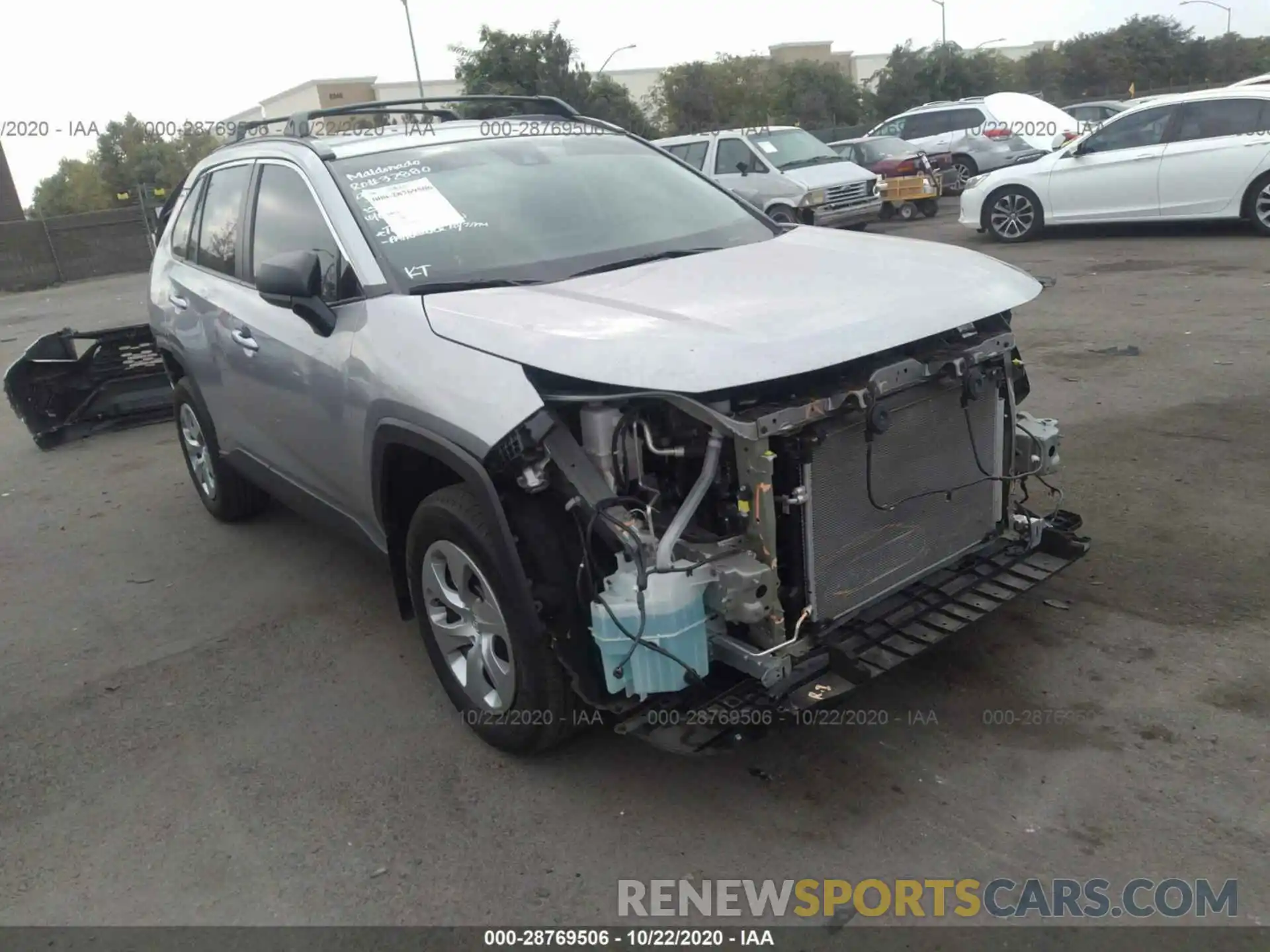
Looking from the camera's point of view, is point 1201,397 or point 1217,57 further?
point 1217,57

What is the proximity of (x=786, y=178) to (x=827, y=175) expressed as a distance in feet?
3.07

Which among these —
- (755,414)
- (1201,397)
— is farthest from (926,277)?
(1201,397)

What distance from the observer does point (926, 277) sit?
3342 mm

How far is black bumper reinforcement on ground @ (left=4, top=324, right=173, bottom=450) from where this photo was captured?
27.0 ft

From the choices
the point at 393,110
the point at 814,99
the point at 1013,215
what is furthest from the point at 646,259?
the point at 814,99

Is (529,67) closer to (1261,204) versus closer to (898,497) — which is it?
(1261,204)

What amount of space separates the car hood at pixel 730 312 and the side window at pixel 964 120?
1907cm

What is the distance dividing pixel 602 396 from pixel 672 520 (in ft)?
1.36

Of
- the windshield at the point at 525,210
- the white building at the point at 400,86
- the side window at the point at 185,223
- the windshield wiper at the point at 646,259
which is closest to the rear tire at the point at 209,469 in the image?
the side window at the point at 185,223

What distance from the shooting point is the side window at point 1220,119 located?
1176cm

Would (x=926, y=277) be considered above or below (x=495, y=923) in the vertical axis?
above

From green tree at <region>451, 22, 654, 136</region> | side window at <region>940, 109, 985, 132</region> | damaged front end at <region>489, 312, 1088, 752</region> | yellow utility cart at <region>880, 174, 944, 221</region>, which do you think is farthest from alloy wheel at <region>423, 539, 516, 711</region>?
green tree at <region>451, 22, 654, 136</region>

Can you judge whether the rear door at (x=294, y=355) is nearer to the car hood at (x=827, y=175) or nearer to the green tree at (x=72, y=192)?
the car hood at (x=827, y=175)

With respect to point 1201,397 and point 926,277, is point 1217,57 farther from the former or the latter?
point 926,277
